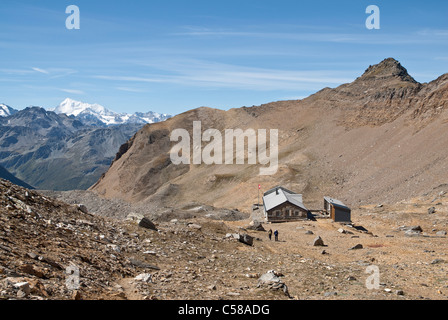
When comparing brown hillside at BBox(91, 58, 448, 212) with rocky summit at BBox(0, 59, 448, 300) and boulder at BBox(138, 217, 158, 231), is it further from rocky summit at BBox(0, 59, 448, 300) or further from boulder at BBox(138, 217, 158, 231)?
boulder at BBox(138, 217, 158, 231)

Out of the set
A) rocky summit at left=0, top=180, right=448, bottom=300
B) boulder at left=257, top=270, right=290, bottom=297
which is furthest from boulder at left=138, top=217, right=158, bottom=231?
boulder at left=257, top=270, right=290, bottom=297

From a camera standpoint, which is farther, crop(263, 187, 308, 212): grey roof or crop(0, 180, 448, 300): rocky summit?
crop(263, 187, 308, 212): grey roof

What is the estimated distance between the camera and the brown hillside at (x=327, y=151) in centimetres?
8000

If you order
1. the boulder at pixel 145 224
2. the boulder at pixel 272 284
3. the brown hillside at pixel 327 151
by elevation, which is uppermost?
the brown hillside at pixel 327 151

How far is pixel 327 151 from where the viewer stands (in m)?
106

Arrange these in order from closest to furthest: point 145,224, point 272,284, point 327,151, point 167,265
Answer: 1. point 272,284
2. point 167,265
3. point 145,224
4. point 327,151

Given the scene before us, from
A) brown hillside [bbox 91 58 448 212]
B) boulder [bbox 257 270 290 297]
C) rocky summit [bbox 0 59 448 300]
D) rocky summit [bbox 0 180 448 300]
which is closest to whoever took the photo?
rocky summit [bbox 0 180 448 300]

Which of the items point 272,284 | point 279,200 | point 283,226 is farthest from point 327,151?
point 272,284

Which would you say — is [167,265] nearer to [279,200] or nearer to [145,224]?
[145,224]

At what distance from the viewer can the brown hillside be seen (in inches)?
3150

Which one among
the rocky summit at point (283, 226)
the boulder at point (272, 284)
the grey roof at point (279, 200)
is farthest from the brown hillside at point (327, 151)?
the boulder at point (272, 284)

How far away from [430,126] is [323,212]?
45037mm

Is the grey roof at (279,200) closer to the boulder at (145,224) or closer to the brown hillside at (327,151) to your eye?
the brown hillside at (327,151)
